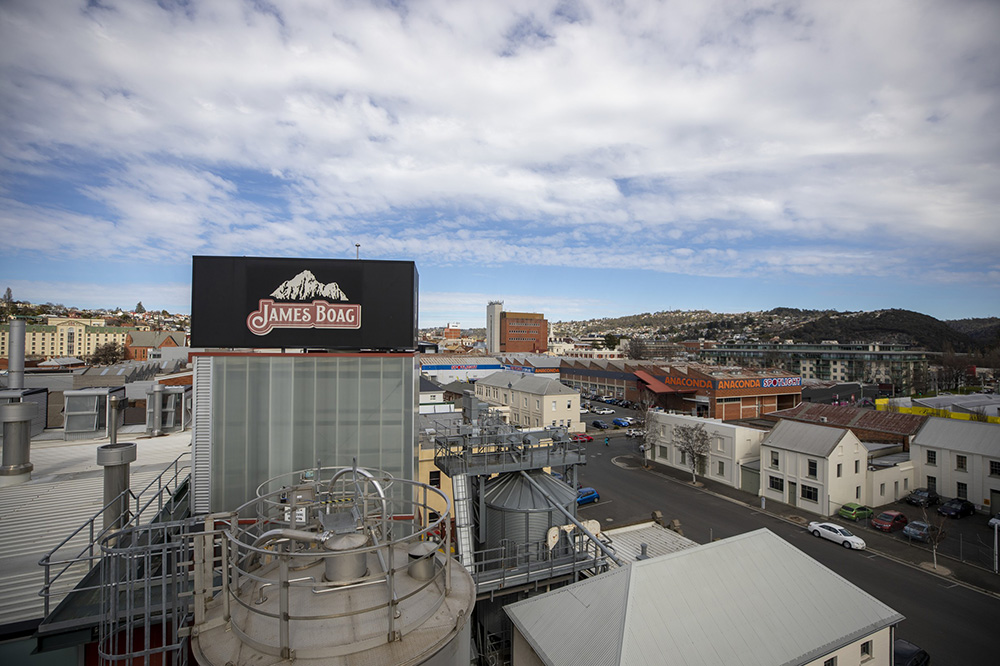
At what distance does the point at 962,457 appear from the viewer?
2614 centimetres

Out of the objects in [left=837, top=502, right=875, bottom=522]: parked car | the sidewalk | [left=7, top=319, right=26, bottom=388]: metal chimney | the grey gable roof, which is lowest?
the sidewalk

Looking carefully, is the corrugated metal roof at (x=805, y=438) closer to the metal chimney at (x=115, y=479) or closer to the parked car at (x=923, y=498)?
the parked car at (x=923, y=498)

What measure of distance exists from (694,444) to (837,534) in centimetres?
1050

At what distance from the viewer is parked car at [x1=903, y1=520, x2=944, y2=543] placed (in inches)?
829

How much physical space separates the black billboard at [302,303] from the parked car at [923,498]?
30.8 meters

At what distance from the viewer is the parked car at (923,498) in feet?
85.3

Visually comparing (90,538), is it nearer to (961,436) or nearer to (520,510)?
(520,510)

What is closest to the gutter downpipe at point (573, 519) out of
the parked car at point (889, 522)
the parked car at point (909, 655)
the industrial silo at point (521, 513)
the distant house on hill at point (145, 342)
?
the industrial silo at point (521, 513)

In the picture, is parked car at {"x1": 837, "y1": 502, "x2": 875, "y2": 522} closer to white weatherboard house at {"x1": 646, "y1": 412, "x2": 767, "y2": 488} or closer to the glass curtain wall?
white weatherboard house at {"x1": 646, "y1": 412, "x2": 767, "y2": 488}

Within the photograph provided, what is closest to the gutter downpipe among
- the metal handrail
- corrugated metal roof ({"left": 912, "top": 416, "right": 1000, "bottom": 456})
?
the metal handrail

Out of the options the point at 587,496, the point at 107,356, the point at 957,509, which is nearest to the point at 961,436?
the point at 957,509

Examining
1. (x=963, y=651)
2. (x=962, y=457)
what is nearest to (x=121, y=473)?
(x=963, y=651)

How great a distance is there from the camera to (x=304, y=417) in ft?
37.3

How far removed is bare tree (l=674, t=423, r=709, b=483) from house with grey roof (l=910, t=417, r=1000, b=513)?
11953 mm
